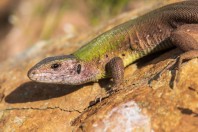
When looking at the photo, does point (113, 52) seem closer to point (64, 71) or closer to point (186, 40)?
point (64, 71)

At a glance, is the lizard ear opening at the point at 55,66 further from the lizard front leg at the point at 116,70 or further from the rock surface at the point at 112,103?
the lizard front leg at the point at 116,70

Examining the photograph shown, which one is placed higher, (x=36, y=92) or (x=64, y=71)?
(x=64, y=71)

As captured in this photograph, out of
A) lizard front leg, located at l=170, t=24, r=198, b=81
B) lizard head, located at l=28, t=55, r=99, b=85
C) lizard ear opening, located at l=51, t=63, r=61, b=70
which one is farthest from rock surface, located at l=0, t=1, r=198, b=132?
lizard ear opening, located at l=51, t=63, r=61, b=70

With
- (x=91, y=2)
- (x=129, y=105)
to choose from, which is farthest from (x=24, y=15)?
(x=129, y=105)

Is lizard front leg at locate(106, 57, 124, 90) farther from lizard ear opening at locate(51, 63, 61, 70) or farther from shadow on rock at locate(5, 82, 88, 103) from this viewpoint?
lizard ear opening at locate(51, 63, 61, 70)

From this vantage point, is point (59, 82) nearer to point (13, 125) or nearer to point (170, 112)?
point (13, 125)

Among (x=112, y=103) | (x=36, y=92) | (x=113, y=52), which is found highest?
(x=113, y=52)

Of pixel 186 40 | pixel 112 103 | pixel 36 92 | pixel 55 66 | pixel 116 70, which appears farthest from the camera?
pixel 36 92

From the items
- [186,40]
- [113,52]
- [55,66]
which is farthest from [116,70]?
[186,40]
